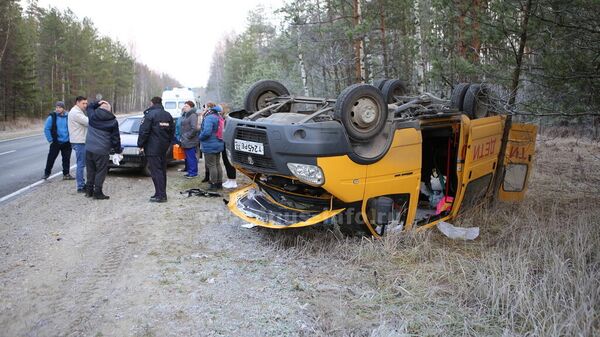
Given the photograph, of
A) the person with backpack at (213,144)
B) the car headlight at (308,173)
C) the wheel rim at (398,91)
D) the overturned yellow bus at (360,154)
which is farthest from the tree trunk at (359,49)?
the car headlight at (308,173)

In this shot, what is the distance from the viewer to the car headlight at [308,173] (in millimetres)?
4574

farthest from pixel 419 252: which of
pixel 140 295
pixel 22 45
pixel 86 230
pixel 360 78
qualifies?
pixel 22 45

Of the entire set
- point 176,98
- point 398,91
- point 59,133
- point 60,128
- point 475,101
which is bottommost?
point 59,133

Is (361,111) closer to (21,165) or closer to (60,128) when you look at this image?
(60,128)

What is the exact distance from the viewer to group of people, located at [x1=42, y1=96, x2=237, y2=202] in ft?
24.3

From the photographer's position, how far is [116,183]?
930cm

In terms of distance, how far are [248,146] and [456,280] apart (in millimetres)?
2601

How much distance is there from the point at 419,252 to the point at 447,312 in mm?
1247

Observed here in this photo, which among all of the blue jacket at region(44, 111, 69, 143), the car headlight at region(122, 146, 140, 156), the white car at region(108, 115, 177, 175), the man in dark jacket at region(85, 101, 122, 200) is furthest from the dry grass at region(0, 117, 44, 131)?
the man in dark jacket at region(85, 101, 122, 200)

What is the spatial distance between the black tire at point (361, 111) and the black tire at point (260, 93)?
6.14 ft

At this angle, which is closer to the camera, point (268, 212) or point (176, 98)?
point (268, 212)

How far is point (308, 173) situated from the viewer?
15.1 feet

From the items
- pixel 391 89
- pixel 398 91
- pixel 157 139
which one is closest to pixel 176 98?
pixel 157 139

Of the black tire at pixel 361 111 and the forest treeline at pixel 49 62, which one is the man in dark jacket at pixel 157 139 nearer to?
the black tire at pixel 361 111
